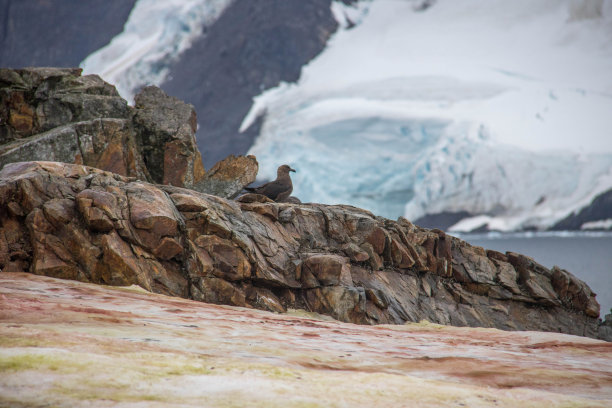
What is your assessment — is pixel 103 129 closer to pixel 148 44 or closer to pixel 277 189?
pixel 277 189

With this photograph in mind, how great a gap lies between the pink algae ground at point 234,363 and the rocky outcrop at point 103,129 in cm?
699

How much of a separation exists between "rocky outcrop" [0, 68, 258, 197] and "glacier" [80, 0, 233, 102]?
58659 mm

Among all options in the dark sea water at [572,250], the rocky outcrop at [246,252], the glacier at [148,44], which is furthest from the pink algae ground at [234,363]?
the glacier at [148,44]

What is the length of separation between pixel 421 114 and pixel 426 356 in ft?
189

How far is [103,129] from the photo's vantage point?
14.7 metres

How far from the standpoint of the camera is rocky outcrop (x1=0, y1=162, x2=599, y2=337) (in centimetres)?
929

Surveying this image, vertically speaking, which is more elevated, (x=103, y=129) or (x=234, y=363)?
(x=103, y=129)

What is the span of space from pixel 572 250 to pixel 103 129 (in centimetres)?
6490

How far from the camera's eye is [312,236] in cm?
1300

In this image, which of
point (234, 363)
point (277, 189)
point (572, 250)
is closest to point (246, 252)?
point (277, 189)

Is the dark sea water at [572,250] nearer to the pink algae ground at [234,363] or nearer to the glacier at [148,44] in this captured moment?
the pink algae ground at [234,363]

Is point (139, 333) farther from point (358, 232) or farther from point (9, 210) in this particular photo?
point (358, 232)

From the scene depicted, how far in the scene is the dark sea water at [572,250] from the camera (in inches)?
1672

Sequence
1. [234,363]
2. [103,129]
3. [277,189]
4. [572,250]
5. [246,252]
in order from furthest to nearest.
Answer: [572,250]
[103,129]
[277,189]
[246,252]
[234,363]
